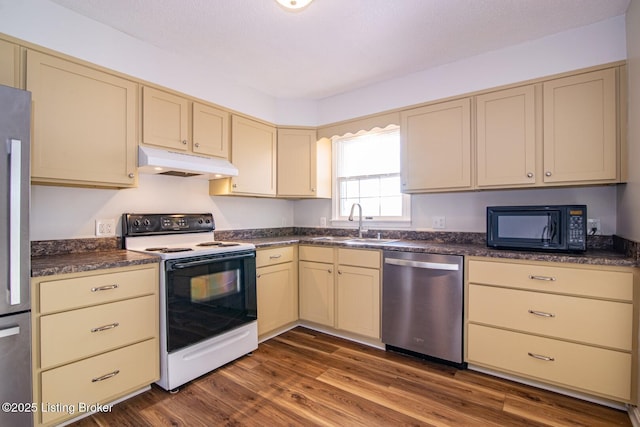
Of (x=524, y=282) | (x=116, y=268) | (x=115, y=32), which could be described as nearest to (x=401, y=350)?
(x=524, y=282)

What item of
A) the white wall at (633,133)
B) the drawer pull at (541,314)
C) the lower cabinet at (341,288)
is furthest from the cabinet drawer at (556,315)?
the lower cabinet at (341,288)

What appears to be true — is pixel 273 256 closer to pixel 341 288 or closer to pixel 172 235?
pixel 341 288

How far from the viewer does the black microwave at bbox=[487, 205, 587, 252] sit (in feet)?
6.33

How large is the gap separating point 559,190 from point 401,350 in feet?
5.88

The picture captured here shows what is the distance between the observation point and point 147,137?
2242 mm

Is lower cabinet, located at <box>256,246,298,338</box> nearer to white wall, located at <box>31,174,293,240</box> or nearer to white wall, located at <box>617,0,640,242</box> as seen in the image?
white wall, located at <box>31,174,293,240</box>

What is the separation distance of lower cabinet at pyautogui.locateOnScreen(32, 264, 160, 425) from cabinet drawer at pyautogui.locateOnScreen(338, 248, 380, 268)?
4.96 ft

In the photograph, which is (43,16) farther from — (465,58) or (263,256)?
(465,58)

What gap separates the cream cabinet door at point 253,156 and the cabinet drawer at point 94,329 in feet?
4.35

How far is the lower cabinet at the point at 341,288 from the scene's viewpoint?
2596 mm

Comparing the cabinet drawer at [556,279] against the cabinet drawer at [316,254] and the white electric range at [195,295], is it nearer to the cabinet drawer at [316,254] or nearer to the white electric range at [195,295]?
the cabinet drawer at [316,254]

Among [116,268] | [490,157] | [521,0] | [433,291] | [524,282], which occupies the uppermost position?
[521,0]

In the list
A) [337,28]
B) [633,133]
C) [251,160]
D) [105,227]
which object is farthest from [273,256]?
[633,133]

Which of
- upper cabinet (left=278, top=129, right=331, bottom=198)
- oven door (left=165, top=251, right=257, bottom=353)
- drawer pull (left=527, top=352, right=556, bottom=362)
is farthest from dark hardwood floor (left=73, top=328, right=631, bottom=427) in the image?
upper cabinet (left=278, top=129, right=331, bottom=198)
